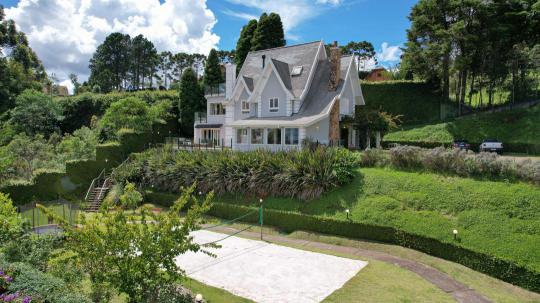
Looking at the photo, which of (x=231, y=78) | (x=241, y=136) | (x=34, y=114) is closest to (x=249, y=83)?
(x=231, y=78)

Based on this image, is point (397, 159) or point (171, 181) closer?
point (397, 159)

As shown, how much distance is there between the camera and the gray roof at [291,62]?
30.4m

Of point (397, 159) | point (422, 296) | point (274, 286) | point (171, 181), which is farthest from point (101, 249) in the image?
point (171, 181)

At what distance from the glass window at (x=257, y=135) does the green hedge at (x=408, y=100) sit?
1878cm

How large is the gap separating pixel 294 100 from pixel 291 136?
3530mm

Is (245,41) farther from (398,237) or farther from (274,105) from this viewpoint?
(398,237)

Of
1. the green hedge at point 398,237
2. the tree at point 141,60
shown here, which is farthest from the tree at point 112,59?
the green hedge at point 398,237

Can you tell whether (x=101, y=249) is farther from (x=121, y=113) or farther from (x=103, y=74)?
(x=103, y=74)

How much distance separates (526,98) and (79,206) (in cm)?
4688

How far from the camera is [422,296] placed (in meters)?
10.8

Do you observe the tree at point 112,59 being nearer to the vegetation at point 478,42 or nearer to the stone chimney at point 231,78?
the stone chimney at point 231,78

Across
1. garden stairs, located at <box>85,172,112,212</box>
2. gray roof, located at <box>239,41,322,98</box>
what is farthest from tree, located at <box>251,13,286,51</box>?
garden stairs, located at <box>85,172,112,212</box>

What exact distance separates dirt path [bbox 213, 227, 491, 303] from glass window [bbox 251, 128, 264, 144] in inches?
465

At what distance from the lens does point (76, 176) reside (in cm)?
2867
